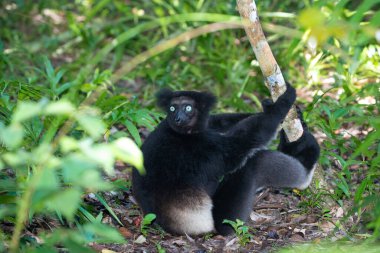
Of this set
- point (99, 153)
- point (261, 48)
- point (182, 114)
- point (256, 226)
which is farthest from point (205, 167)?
point (99, 153)

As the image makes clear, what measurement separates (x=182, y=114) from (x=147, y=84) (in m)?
3.57

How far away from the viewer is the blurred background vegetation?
3074 millimetres

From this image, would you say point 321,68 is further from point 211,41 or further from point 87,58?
point 87,58

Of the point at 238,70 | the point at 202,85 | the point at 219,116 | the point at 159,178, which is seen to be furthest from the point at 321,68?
the point at 159,178

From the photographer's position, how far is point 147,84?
8750 millimetres

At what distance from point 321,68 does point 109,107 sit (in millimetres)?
3412

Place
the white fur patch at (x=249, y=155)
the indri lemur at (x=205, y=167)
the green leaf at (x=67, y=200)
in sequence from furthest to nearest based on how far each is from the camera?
the white fur patch at (x=249, y=155), the indri lemur at (x=205, y=167), the green leaf at (x=67, y=200)

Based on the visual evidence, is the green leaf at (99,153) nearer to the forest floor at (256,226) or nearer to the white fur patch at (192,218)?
the forest floor at (256,226)

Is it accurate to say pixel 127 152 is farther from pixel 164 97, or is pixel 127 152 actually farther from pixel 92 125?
pixel 164 97

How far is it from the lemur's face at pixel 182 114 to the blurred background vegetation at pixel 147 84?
48 centimetres

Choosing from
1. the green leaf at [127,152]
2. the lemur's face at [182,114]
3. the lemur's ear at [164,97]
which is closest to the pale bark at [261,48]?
the lemur's face at [182,114]

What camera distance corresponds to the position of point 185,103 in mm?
5387

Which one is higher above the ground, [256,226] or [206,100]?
[206,100]

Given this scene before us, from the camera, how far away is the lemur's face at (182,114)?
5250mm
